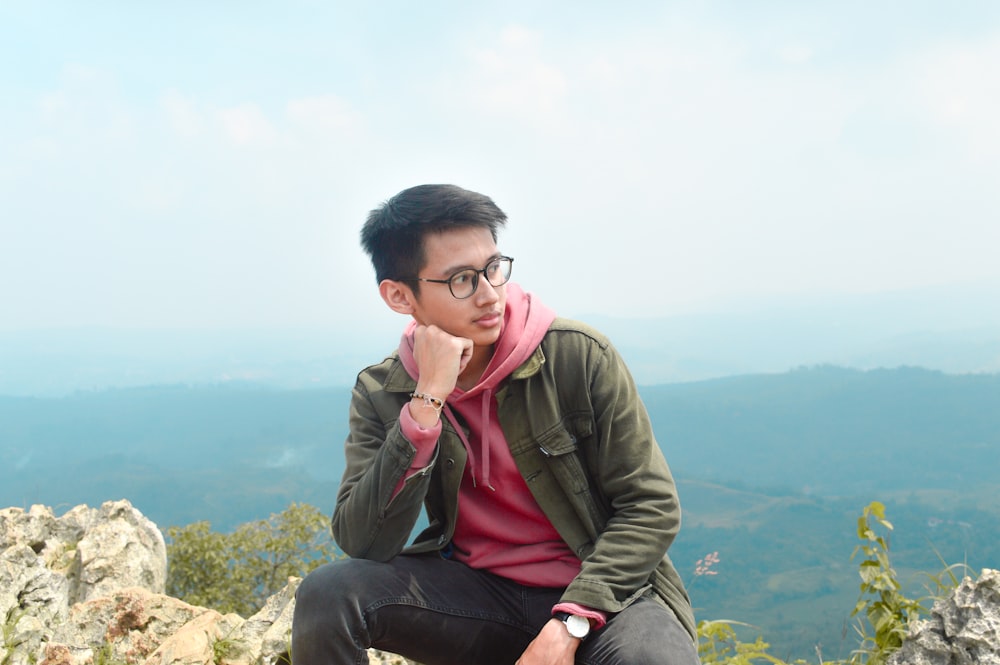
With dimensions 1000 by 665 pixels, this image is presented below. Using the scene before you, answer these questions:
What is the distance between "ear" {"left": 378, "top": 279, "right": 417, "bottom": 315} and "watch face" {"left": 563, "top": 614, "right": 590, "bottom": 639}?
136cm

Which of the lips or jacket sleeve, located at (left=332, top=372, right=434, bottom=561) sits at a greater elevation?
the lips

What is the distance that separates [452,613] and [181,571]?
10585 millimetres

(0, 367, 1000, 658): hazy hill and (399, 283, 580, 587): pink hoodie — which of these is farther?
(0, 367, 1000, 658): hazy hill

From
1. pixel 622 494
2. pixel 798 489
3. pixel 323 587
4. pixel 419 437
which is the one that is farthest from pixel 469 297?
pixel 798 489

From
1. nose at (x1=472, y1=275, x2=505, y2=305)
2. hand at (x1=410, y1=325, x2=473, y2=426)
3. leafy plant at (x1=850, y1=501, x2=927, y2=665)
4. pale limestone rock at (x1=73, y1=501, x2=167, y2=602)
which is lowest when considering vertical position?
pale limestone rock at (x1=73, y1=501, x2=167, y2=602)

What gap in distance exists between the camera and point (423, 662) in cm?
312

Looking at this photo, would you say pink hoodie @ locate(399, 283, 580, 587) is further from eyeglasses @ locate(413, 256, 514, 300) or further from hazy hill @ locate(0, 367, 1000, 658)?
hazy hill @ locate(0, 367, 1000, 658)

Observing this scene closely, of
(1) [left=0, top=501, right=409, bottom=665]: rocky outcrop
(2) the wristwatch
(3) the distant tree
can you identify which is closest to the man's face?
(2) the wristwatch

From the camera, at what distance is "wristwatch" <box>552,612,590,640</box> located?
2.62 m

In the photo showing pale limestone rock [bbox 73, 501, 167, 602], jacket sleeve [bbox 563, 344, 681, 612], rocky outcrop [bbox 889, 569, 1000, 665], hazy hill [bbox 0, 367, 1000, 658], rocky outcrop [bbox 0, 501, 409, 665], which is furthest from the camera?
hazy hill [bbox 0, 367, 1000, 658]

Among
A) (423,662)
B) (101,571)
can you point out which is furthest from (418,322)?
(101,571)

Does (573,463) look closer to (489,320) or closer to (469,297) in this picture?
(489,320)

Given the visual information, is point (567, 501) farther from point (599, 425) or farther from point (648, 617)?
point (648, 617)

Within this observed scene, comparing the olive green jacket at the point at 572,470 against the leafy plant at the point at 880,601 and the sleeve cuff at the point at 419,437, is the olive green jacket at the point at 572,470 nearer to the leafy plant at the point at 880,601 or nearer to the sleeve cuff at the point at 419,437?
the sleeve cuff at the point at 419,437
